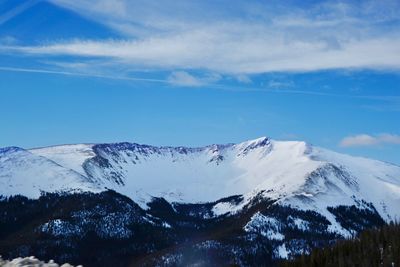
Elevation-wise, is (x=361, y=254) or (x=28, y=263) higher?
(x=361, y=254)

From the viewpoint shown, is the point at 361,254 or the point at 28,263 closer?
the point at 28,263

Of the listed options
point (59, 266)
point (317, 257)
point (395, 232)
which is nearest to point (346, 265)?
point (317, 257)

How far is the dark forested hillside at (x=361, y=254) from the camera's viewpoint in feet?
507

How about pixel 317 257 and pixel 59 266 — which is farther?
pixel 317 257

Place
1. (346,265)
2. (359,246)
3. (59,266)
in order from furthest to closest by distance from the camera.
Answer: (359,246)
(346,265)
(59,266)

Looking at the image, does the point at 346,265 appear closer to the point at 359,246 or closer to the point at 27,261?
the point at 359,246

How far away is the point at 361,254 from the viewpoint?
→ 16488cm

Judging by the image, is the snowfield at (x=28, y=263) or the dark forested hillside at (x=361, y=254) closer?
the snowfield at (x=28, y=263)

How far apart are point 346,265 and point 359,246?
1794 cm

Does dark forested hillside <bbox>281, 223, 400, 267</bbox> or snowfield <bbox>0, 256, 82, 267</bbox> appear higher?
dark forested hillside <bbox>281, 223, 400, 267</bbox>

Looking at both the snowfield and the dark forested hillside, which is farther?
the dark forested hillside

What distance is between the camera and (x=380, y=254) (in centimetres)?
16262

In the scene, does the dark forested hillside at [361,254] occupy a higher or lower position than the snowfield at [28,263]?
higher

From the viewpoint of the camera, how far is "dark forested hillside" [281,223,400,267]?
507ft
